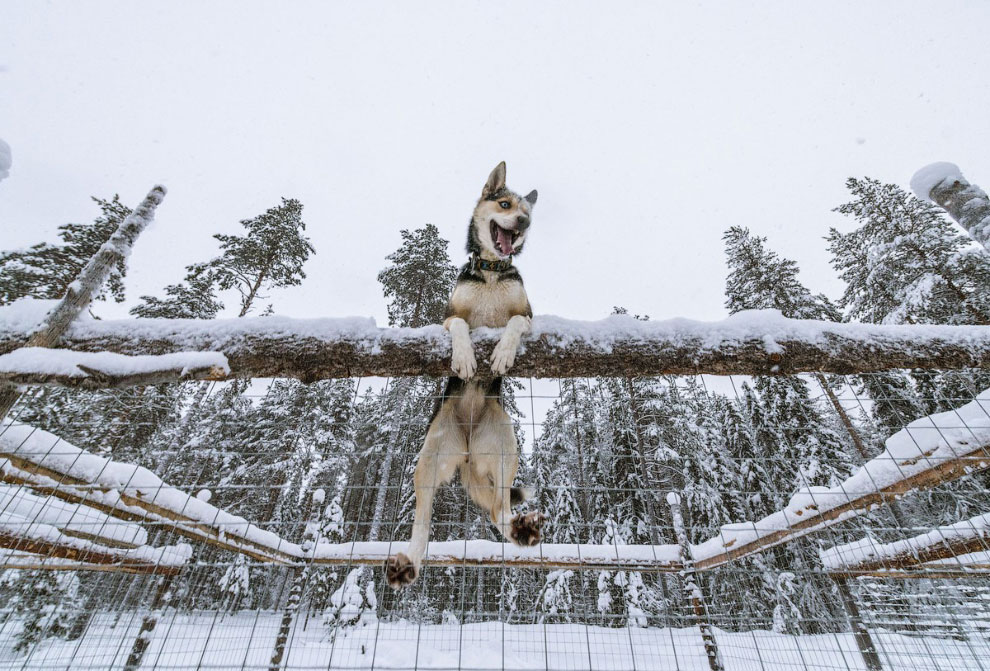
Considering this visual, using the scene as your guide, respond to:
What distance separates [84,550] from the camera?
14.1ft

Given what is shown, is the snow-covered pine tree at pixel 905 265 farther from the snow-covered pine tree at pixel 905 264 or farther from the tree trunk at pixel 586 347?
the tree trunk at pixel 586 347

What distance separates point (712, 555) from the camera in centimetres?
494

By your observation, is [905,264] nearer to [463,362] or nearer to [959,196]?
[959,196]

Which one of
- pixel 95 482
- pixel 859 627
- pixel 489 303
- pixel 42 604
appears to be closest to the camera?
pixel 95 482

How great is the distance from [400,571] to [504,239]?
322 centimetres

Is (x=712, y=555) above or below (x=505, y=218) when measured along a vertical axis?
below

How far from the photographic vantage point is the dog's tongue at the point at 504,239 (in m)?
4.29

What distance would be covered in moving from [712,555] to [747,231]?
602 inches

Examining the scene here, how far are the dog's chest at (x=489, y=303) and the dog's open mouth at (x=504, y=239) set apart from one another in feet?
1.54

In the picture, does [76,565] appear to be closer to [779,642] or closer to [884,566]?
[884,566]

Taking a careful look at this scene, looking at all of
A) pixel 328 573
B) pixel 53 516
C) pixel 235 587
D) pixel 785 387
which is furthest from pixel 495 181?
pixel 328 573

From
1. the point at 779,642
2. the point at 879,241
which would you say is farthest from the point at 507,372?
the point at 879,241

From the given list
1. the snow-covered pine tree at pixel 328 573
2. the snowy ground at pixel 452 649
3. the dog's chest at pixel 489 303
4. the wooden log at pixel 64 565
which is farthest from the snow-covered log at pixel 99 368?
the snow-covered pine tree at pixel 328 573

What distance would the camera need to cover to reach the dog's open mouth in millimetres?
4295
